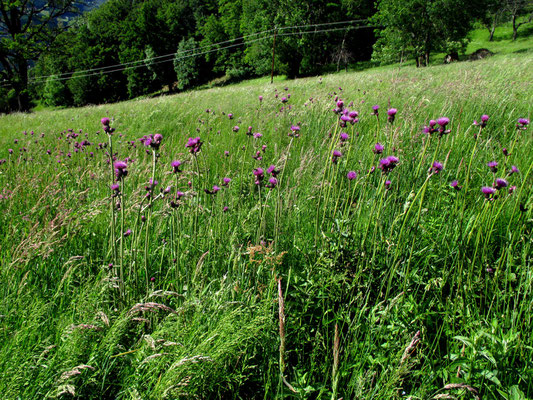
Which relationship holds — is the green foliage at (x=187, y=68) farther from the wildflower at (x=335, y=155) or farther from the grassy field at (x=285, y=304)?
the wildflower at (x=335, y=155)

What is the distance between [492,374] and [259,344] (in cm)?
77

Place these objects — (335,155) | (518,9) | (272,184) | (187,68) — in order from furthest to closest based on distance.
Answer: (187,68) → (518,9) → (272,184) → (335,155)

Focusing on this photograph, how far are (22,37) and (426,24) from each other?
33781 millimetres

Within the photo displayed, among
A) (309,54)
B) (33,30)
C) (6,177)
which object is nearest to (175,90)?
(309,54)

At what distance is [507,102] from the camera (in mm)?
4074

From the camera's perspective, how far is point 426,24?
30.4m

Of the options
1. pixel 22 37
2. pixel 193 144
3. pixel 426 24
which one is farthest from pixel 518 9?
pixel 193 144

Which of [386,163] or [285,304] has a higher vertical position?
[386,163]

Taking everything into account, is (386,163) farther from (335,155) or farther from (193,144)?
(193,144)

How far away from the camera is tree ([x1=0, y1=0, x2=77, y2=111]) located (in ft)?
70.8

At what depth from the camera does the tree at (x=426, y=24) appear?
95.6 feet

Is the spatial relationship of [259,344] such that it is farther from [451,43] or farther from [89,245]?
[451,43]

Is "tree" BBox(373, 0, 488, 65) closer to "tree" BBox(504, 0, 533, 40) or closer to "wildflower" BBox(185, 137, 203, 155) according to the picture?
"tree" BBox(504, 0, 533, 40)

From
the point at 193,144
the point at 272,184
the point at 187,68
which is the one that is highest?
the point at 187,68
